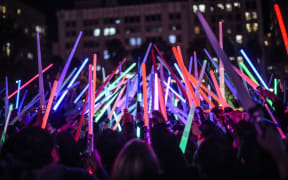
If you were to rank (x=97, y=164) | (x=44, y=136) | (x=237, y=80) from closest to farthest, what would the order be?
1. (x=237, y=80)
2. (x=44, y=136)
3. (x=97, y=164)

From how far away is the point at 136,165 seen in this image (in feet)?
11.2

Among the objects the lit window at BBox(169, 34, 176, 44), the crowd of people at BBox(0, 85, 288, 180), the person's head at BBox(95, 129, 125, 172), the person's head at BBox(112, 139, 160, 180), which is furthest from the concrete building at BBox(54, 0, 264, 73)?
the person's head at BBox(112, 139, 160, 180)

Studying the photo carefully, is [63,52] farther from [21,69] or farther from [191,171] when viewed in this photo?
[191,171]

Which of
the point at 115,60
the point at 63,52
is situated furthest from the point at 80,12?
the point at 115,60

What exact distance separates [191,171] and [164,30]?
287 feet

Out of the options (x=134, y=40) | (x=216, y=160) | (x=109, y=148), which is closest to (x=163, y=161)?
(x=109, y=148)

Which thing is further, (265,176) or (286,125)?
(286,125)

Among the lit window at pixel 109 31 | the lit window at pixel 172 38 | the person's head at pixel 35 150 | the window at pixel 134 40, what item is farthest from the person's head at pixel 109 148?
the lit window at pixel 109 31

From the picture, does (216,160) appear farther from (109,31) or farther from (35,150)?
(109,31)

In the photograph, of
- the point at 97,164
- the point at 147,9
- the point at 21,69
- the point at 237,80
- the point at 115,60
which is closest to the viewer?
the point at 237,80

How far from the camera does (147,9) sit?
87.9m

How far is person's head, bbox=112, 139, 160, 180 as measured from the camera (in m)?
3.41

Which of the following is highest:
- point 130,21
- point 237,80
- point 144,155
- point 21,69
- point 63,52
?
point 130,21

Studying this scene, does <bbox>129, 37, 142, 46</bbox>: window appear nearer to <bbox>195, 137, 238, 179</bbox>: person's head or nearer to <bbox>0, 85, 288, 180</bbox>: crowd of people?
<bbox>0, 85, 288, 180</bbox>: crowd of people
